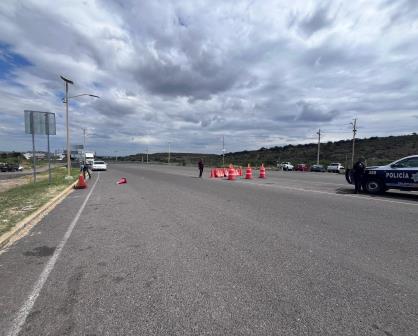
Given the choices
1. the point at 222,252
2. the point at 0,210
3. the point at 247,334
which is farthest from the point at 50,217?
the point at 247,334

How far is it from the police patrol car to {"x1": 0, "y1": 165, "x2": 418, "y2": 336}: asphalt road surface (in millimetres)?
5050

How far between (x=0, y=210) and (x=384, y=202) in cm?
1330

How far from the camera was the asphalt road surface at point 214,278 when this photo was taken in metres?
3.04

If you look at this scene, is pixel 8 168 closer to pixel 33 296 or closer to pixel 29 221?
pixel 29 221

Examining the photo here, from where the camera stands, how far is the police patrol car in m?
11.8

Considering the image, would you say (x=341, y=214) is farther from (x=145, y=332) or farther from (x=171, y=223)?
(x=145, y=332)

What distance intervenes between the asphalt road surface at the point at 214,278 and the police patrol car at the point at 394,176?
16.6 feet

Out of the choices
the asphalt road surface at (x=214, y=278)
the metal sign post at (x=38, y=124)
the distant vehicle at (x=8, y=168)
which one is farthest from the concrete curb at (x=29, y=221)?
the distant vehicle at (x=8, y=168)

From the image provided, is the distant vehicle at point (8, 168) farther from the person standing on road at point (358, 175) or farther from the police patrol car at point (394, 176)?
the police patrol car at point (394, 176)

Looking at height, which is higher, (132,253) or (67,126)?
(67,126)

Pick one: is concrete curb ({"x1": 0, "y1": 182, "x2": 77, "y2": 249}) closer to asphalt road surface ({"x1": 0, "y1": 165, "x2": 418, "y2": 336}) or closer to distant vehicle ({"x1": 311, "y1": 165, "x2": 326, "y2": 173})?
asphalt road surface ({"x1": 0, "y1": 165, "x2": 418, "y2": 336})

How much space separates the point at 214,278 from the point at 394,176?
37.8 feet

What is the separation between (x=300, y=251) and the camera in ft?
17.2

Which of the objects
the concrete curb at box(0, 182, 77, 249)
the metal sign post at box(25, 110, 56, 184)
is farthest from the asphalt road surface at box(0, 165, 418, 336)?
the metal sign post at box(25, 110, 56, 184)
